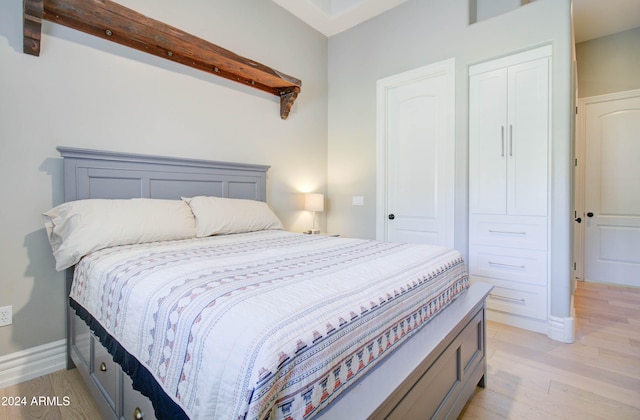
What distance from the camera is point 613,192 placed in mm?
3611

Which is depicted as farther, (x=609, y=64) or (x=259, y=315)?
(x=609, y=64)

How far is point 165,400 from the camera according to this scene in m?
0.86

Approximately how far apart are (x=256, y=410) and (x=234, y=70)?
2.66 meters

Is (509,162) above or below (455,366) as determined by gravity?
above

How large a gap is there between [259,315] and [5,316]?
1.97m

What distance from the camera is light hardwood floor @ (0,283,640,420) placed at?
1.52m

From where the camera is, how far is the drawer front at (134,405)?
1.01 meters

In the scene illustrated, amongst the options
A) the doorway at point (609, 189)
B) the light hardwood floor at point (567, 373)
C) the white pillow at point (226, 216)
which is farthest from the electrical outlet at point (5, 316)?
the doorway at point (609, 189)

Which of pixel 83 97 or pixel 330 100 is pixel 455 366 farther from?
pixel 330 100

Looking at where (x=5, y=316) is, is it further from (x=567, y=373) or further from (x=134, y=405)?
(x=567, y=373)

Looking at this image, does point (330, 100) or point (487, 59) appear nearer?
point (487, 59)

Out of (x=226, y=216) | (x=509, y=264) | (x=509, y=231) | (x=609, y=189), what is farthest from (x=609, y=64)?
(x=226, y=216)

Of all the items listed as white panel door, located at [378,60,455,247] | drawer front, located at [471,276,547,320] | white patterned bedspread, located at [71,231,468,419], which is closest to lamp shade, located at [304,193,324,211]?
white panel door, located at [378,60,455,247]

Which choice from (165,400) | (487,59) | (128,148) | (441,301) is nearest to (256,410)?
(165,400)
